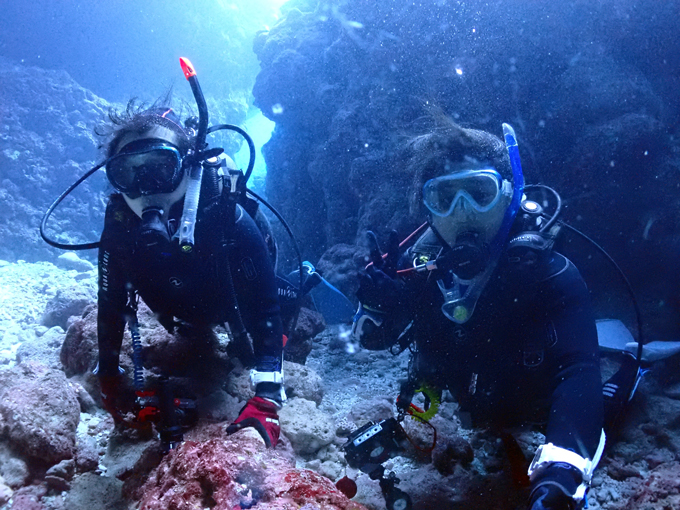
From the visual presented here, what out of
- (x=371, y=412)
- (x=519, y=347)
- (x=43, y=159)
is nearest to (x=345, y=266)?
(x=371, y=412)

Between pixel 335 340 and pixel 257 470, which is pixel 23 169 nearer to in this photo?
pixel 335 340

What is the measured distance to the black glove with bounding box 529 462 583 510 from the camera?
4.84 feet

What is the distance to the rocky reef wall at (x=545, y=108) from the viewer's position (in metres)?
4.68

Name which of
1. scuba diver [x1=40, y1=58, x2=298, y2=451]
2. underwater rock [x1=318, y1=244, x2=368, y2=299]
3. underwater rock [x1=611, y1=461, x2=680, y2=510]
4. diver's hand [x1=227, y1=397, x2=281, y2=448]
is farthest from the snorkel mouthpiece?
underwater rock [x1=318, y1=244, x2=368, y2=299]

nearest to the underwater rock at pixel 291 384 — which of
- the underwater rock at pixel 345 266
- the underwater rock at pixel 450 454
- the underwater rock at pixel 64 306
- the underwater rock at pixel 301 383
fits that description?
the underwater rock at pixel 301 383

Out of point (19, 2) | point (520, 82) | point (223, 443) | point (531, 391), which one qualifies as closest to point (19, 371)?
point (223, 443)

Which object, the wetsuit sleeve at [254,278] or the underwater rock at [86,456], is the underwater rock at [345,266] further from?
the underwater rock at [86,456]

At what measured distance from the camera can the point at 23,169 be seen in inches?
514

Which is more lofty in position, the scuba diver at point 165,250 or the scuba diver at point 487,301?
the scuba diver at point 165,250

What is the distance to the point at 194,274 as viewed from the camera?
2906 millimetres

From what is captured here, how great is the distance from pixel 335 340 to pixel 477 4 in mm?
5846

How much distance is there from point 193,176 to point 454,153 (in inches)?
73.2

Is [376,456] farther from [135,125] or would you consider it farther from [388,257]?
[135,125]

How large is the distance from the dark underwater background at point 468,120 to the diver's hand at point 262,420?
2.21m
